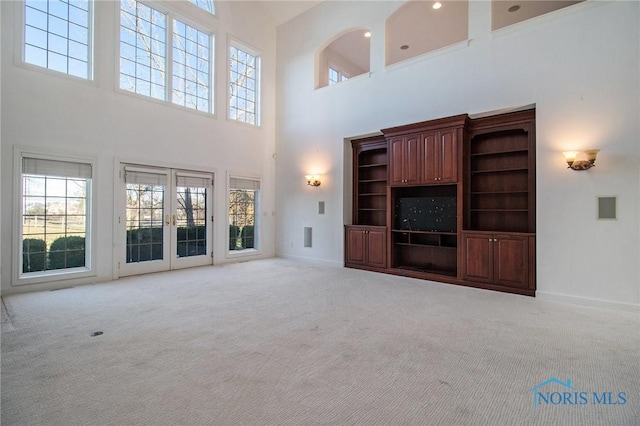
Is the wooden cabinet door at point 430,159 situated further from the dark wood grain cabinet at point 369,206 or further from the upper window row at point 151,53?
the upper window row at point 151,53

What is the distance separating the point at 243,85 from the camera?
780 cm

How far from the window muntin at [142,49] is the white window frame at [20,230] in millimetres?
1709

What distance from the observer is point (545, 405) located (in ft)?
6.63

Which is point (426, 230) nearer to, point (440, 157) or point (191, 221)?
point (440, 157)

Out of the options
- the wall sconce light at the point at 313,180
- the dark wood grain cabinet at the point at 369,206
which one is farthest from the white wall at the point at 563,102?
the wall sconce light at the point at 313,180

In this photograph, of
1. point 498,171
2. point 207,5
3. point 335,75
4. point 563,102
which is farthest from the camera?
point 335,75

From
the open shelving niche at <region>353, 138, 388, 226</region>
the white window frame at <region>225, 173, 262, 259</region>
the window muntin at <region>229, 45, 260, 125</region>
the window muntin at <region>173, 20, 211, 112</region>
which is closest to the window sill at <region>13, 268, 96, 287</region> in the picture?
the white window frame at <region>225, 173, 262, 259</region>

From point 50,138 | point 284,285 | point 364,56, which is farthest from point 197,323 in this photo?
point 364,56

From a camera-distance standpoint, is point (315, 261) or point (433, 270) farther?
point (315, 261)

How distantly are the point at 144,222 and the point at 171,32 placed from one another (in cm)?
384

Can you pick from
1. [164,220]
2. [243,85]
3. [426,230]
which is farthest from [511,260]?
[243,85]

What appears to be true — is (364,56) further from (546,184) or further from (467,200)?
(546,184)

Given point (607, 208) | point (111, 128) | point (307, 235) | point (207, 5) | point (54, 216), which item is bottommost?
point (307, 235)

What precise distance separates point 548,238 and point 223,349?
454 centimetres
